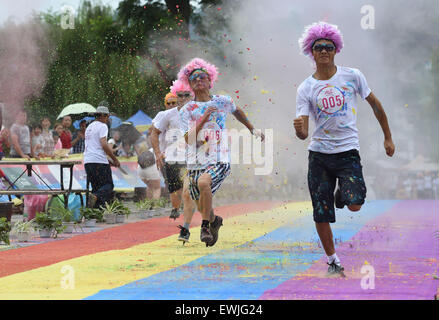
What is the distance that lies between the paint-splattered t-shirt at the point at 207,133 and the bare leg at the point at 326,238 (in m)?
2.53

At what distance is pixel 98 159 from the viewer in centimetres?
1389

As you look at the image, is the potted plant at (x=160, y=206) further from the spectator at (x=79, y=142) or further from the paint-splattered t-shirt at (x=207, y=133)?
the paint-splattered t-shirt at (x=207, y=133)

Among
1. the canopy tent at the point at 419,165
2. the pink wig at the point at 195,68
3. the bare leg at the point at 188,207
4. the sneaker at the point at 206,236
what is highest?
the pink wig at the point at 195,68

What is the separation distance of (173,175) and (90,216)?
1439 mm

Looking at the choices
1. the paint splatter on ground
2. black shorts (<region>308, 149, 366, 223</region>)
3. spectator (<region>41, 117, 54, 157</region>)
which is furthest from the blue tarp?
black shorts (<region>308, 149, 366, 223</region>)

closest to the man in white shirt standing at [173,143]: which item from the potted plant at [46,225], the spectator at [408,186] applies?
the potted plant at [46,225]

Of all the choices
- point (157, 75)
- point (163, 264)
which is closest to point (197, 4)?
point (157, 75)

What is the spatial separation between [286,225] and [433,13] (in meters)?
7.49

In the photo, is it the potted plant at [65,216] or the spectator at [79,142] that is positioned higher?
the spectator at [79,142]

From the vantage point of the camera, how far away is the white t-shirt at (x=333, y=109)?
7.22 m

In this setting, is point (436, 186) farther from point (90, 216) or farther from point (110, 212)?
point (90, 216)

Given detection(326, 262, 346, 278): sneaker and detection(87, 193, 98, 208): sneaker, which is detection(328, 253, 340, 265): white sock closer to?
detection(326, 262, 346, 278): sneaker

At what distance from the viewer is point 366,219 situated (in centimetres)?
1424
